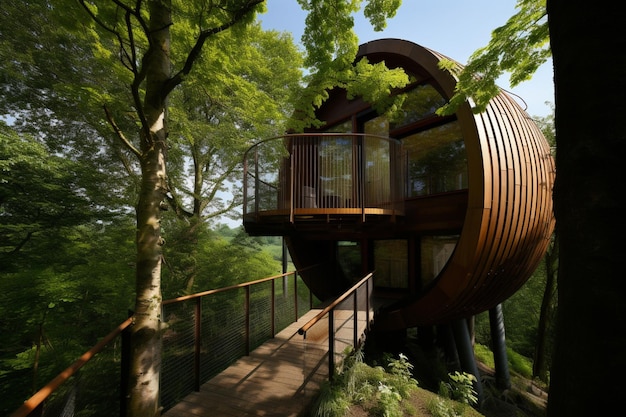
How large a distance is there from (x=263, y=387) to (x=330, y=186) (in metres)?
4.25

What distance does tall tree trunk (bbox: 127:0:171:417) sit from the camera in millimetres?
2543

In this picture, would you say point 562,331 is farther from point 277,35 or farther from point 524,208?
point 277,35

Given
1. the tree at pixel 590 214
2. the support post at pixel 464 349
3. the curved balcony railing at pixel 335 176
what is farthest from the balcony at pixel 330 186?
the support post at pixel 464 349

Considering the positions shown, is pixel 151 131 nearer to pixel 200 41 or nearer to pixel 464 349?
pixel 200 41

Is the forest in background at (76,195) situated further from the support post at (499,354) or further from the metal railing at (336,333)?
the support post at (499,354)

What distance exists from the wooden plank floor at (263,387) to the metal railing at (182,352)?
29 cm

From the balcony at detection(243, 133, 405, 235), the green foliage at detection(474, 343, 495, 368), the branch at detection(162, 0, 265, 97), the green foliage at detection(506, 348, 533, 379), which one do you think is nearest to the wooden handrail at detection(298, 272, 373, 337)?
the balcony at detection(243, 133, 405, 235)

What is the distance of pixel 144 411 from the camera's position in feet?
8.20

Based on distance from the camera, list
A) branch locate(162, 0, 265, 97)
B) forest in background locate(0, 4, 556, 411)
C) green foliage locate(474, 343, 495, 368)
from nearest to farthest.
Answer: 1. branch locate(162, 0, 265, 97)
2. forest in background locate(0, 4, 556, 411)
3. green foliage locate(474, 343, 495, 368)

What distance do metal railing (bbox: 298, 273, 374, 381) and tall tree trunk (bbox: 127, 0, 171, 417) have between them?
5.07 ft

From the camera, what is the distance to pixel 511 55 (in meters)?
3.92

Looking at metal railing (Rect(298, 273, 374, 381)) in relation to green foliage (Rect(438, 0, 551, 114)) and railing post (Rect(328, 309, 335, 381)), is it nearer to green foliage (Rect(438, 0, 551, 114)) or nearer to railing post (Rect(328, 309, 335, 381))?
railing post (Rect(328, 309, 335, 381))

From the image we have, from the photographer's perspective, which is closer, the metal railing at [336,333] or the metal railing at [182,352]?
the metal railing at [182,352]

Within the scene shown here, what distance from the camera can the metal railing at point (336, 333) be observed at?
343cm
